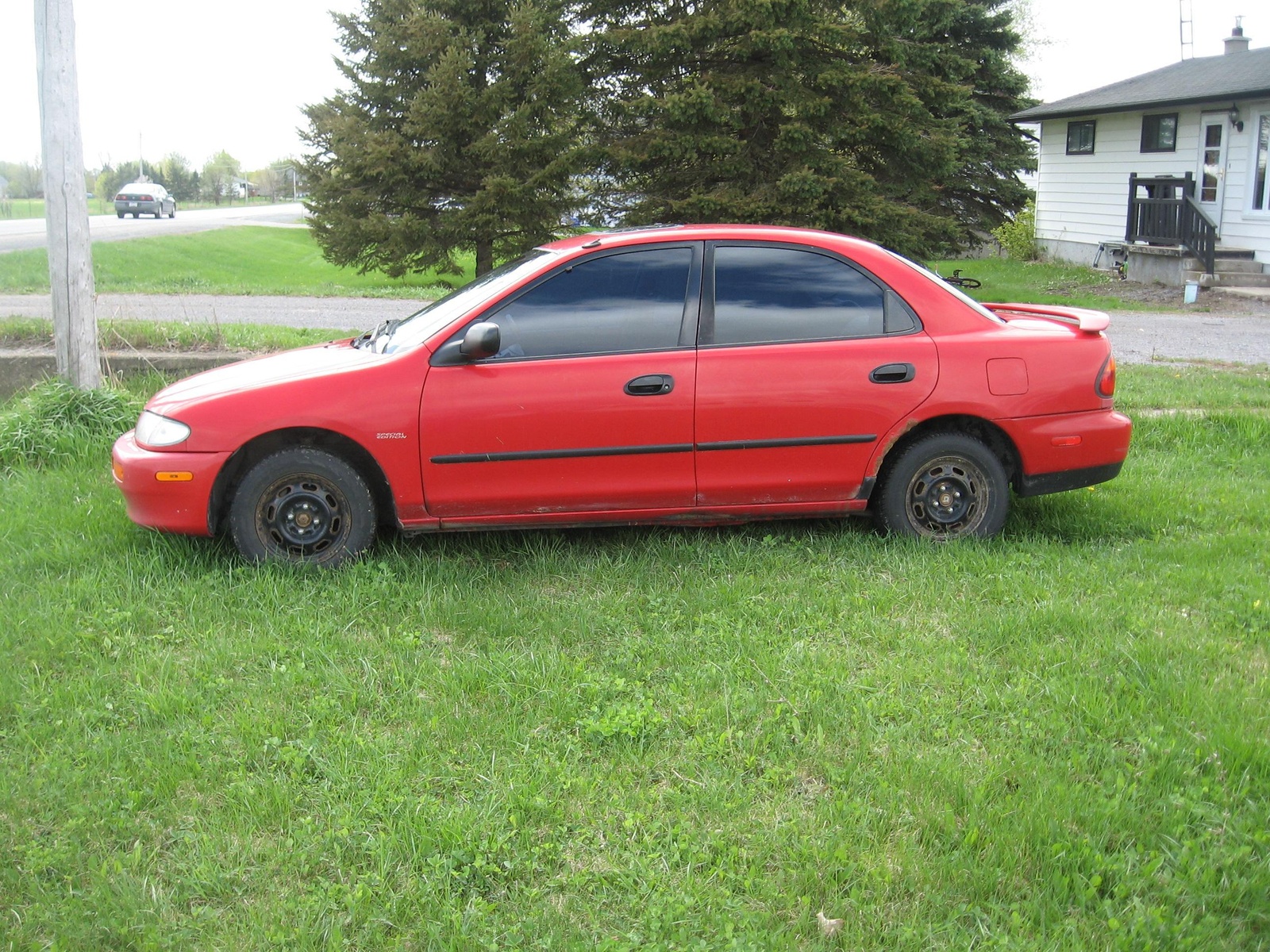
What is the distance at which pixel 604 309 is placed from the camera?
5043 millimetres

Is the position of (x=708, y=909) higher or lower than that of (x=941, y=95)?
lower

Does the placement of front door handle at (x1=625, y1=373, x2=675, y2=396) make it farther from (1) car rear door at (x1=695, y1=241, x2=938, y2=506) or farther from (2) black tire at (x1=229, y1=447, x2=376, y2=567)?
(2) black tire at (x1=229, y1=447, x2=376, y2=567)

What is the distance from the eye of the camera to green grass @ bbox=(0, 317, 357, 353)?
27.9ft

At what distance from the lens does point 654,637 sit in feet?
13.9

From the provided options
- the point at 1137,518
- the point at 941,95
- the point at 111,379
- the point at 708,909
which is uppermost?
the point at 941,95

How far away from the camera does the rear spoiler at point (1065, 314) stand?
5328 millimetres

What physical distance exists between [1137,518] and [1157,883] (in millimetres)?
3260

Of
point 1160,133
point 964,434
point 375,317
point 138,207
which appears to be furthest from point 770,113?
point 138,207

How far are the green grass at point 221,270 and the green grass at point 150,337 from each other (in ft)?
25.2

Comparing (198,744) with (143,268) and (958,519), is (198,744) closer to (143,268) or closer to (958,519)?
(958,519)

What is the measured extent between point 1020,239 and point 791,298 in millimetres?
24426

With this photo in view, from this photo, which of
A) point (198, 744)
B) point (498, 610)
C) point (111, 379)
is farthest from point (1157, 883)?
point (111, 379)

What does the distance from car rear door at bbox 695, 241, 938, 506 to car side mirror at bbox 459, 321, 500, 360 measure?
0.95m

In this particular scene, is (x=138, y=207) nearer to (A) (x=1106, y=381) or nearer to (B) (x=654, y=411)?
(B) (x=654, y=411)
